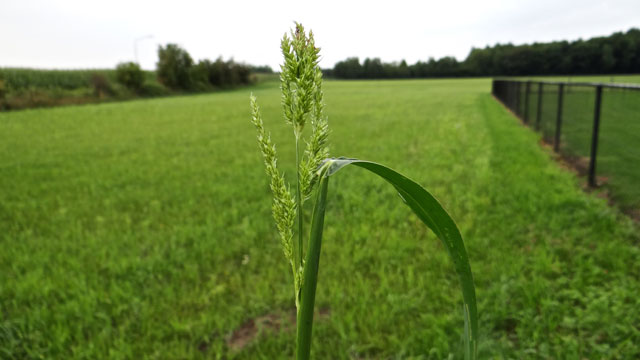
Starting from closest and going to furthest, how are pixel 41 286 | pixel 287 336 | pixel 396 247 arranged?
pixel 287 336 < pixel 41 286 < pixel 396 247

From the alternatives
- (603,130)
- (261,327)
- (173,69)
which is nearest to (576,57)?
A: (173,69)

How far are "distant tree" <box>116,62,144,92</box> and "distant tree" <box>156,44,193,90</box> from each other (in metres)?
6.61

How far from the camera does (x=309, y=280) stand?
52 cm

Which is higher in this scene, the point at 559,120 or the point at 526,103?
the point at 526,103

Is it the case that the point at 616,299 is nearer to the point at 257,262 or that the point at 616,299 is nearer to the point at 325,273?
the point at 325,273

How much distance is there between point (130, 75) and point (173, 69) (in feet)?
28.8

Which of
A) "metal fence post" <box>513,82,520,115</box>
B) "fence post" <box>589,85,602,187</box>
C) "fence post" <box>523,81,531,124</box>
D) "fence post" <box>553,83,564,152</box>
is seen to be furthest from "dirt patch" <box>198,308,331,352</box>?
"metal fence post" <box>513,82,520,115</box>

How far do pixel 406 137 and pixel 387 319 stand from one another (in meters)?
9.19

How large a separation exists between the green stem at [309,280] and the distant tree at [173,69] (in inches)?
2121

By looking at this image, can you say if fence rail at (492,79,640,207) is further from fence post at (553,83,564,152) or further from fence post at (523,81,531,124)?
fence post at (523,81,531,124)

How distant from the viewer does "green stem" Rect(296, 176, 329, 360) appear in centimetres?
52

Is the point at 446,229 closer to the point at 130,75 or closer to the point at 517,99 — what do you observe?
the point at 517,99

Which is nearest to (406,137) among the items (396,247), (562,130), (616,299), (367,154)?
(367,154)

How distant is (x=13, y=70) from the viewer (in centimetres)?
3388
